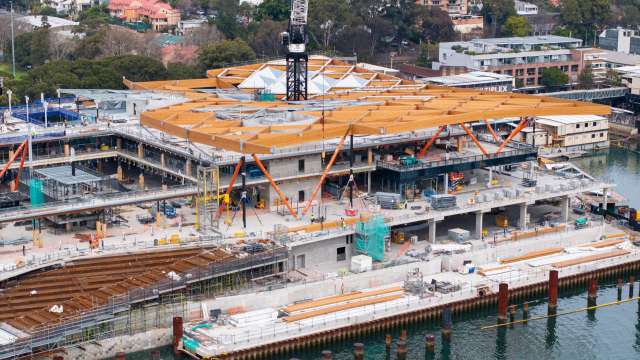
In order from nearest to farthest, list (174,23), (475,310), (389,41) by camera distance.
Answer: (475,310) → (389,41) → (174,23)

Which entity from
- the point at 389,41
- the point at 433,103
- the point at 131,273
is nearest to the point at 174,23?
the point at 389,41

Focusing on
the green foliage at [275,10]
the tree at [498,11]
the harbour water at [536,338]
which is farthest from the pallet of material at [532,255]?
the tree at [498,11]

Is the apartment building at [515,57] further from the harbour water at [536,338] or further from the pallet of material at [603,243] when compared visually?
the harbour water at [536,338]

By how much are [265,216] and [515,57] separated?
73471mm

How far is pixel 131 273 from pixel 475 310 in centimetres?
2211

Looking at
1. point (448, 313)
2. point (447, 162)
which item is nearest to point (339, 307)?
point (448, 313)

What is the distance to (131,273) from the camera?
259 feet

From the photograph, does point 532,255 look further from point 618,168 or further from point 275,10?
point 275,10

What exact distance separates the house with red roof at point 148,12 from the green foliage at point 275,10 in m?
23.1

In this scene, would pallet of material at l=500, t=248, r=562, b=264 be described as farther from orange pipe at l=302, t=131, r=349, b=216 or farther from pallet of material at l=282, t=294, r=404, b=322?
orange pipe at l=302, t=131, r=349, b=216

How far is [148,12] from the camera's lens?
7579 inches

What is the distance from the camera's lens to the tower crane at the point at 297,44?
108 meters

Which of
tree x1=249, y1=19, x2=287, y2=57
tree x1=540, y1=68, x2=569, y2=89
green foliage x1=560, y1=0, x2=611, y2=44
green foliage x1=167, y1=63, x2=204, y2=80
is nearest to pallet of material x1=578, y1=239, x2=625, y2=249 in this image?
green foliage x1=167, y1=63, x2=204, y2=80

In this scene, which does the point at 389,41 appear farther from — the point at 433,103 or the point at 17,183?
the point at 17,183
